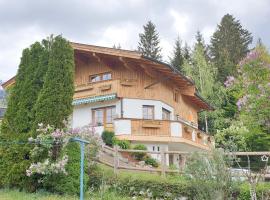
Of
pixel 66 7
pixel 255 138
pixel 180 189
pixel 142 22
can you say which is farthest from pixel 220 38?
pixel 180 189

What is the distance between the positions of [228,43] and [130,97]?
31.2 metres

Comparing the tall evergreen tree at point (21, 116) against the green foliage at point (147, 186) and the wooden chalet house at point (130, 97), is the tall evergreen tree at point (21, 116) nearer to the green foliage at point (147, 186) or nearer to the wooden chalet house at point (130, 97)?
the green foliage at point (147, 186)

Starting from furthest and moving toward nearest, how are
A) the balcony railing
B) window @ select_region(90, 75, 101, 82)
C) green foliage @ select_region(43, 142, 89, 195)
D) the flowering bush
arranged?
1. window @ select_region(90, 75, 101, 82)
2. the balcony railing
3. green foliage @ select_region(43, 142, 89, 195)
4. the flowering bush

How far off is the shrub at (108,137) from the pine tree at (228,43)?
27.8m

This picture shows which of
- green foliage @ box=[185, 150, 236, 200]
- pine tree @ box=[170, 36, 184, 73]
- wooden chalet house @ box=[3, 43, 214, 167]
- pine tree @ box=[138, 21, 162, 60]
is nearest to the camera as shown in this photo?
green foliage @ box=[185, 150, 236, 200]

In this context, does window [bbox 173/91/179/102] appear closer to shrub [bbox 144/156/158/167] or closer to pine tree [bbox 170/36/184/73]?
shrub [bbox 144/156/158/167]

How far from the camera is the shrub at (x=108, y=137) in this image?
79.8 ft

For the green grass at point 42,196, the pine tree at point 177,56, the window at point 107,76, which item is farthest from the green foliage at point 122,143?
the pine tree at point 177,56

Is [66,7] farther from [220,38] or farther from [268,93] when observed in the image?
[220,38]

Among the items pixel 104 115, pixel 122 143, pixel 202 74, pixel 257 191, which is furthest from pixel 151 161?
pixel 202 74

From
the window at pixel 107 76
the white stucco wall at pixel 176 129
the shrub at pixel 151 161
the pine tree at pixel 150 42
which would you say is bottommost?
the shrub at pixel 151 161

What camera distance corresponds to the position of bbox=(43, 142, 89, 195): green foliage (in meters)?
11.9

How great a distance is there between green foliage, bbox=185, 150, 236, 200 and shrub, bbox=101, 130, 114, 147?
1419 cm

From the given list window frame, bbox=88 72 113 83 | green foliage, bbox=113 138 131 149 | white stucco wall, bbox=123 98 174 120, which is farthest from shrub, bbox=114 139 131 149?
window frame, bbox=88 72 113 83
